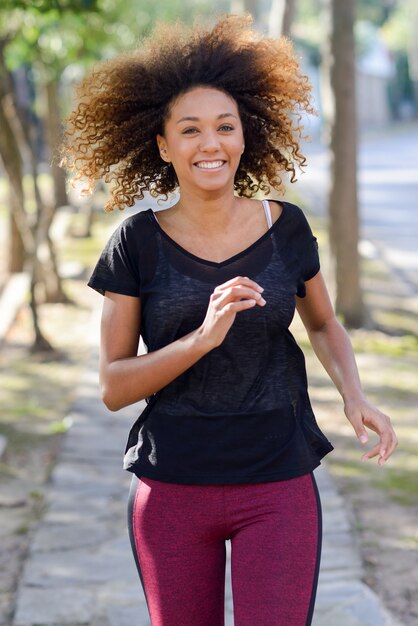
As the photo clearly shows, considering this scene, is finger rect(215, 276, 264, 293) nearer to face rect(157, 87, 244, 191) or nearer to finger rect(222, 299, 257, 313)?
finger rect(222, 299, 257, 313)

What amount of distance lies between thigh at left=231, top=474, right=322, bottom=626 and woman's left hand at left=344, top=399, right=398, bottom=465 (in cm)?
20

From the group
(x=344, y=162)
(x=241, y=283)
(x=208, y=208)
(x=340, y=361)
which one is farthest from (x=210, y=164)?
(x=344, y=162)

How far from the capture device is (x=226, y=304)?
2514 mm

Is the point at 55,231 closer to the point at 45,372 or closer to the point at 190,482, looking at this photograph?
the point at 45,372

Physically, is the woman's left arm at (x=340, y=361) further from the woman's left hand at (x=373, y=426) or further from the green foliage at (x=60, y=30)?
the green foliage at (x=60, y=30)

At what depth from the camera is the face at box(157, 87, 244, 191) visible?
2.85 metres

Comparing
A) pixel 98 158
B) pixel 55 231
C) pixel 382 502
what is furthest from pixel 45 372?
pixel 55 231

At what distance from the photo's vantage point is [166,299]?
2.74 m

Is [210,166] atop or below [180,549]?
atop

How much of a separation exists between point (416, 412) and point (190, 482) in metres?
5.02

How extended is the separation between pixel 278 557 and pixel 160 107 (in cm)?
118

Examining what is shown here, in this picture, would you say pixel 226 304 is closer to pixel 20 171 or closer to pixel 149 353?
pixel 149 353

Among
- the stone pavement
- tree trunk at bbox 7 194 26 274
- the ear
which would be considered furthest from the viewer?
tree trunk at bbox 7 194 26 274

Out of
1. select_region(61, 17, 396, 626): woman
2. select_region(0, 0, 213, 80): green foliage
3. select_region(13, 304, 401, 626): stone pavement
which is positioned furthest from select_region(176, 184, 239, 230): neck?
select_region(0, 0, 213, 80): green foliage
